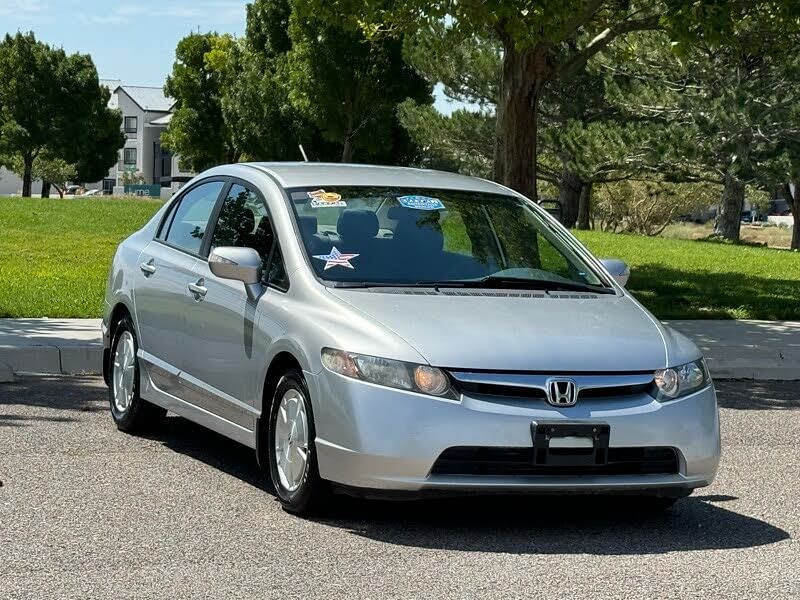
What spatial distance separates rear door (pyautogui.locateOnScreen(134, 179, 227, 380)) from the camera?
26.6 feet

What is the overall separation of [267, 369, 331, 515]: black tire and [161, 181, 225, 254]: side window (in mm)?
1611

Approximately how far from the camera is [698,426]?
665 centimetres

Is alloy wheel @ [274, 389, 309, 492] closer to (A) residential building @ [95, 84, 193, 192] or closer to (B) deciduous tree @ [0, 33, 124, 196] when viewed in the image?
(B) deciduous tree @ [0, 33, 124, 196]

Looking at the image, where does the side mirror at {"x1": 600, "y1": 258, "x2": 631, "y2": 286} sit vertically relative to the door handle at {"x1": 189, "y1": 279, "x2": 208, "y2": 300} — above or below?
above

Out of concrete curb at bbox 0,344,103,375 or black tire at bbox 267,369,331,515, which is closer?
black tire at bbox 267,369,331,515

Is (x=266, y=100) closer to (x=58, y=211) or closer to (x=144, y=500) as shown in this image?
(x=58, y=211)

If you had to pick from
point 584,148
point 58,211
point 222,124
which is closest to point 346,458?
point 58,211

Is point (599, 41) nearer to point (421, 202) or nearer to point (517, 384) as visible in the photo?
point (421, 202)

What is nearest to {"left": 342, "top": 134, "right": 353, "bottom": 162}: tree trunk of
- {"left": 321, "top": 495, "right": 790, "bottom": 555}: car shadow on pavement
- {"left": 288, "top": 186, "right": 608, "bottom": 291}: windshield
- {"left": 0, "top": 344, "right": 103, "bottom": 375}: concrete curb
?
{"left": 0, "top": 344, "right": 103, "bottom": 375}: concrete curb

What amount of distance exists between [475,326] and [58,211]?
30.3 meters

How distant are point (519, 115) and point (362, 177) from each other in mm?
9810

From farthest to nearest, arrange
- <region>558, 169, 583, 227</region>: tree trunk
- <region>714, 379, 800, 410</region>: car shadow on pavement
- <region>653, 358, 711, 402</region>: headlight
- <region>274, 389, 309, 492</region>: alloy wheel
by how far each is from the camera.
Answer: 1. <region>558, 169, 583, 227</region>: tree trunk
2. <region>714, 379, 800, 410</region>: car shadow on pavement
3. <region>274, 389, 309, 492</region>: alloy wheel
4. <region>653, 358, 711, 402</region>: headlight

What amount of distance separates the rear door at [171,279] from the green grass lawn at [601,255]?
6108 millimetres

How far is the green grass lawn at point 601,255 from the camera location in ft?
54.2
